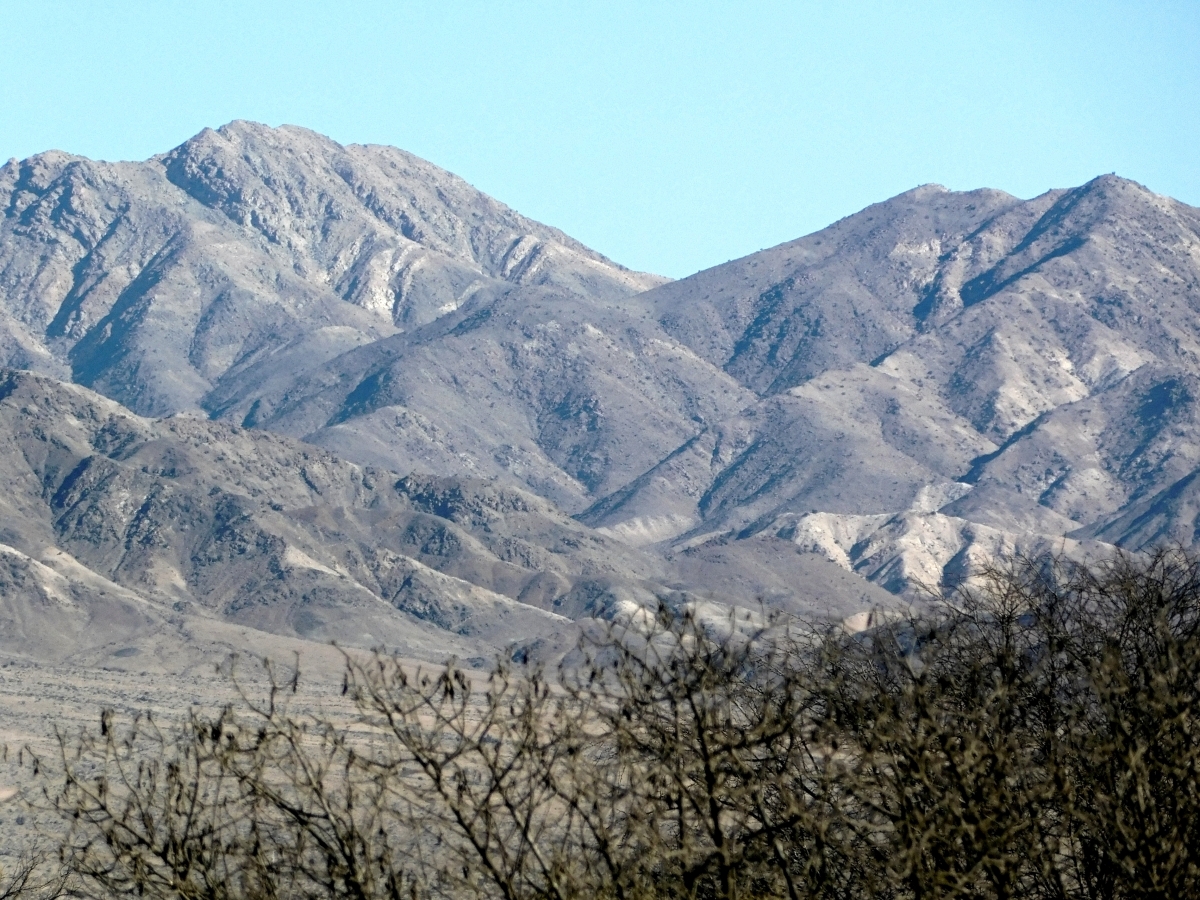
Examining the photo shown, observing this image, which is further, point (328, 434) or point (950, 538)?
point (328, 434)

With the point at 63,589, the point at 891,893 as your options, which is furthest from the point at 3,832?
the point at 63,589

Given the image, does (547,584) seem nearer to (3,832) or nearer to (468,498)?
(468,498)

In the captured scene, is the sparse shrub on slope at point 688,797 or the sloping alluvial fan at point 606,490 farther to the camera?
the sloping alluvial fan at point 606,490

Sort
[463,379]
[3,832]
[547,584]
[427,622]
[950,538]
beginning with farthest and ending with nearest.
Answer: [463,379] → [950,538] → [547,584] → [427,622] → [3,832]

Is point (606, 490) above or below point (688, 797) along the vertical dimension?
below

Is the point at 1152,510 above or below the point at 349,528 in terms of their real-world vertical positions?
above

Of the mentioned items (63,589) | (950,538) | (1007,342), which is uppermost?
(1007,342)

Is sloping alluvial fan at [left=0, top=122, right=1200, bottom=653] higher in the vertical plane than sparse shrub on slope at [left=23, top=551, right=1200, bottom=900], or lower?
lower

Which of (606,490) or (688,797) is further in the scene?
(606,490)

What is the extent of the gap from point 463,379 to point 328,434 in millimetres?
23869

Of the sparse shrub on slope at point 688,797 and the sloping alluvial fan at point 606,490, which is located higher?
the sparse shrub on slope at point 688,797

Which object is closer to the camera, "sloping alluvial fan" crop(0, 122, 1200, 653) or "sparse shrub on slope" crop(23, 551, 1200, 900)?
"sparse shrub on slope" crop(23, 551, 1200, 900)

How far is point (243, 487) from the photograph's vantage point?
131m

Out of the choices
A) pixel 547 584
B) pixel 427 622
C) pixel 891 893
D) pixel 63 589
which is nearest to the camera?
pixel 891 893
